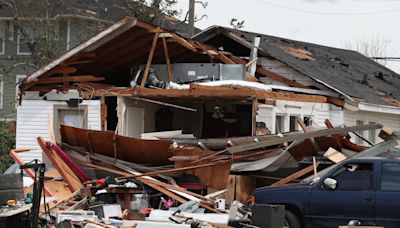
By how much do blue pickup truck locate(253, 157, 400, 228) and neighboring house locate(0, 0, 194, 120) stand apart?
22.1m

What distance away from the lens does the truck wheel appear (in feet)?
43.4

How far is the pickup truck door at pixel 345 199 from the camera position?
12.7 metres

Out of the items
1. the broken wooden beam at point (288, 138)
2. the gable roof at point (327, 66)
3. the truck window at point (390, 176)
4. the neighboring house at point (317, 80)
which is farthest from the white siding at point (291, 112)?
the truck window at point (390, 176)

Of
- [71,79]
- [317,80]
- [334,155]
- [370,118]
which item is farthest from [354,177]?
[370,118]

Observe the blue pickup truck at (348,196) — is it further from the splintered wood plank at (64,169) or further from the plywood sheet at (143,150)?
the splintered wood plank at (64,169)

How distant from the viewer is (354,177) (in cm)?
1305

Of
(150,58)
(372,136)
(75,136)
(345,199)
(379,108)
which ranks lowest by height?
(345,199)

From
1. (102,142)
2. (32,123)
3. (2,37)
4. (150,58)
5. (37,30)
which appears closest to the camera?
(102,142)

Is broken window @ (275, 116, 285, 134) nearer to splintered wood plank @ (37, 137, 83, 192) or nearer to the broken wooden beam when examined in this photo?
the broken wooden beam

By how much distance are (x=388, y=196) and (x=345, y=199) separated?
774mm

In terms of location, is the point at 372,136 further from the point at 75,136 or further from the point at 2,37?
the point at 2,37

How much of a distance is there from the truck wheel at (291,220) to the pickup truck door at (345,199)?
221 millimetres

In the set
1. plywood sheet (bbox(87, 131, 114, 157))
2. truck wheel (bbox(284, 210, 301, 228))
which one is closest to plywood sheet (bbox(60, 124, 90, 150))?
plywood sheet (bbox(87, 131, 114, 157))

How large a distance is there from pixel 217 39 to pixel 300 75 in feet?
12.6
